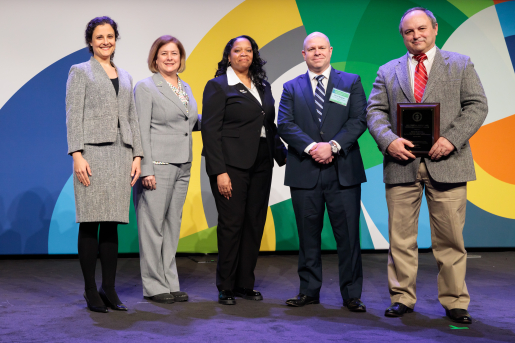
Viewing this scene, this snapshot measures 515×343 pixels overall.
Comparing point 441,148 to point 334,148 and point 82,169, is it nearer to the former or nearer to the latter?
point 334,148

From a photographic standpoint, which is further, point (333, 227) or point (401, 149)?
point (333, 227)

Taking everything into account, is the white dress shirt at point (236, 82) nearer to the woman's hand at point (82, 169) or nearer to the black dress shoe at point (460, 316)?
the woman's hand at point (82, 169)

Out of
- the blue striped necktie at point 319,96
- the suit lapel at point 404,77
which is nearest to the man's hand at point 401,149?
the suit lapel at point 404,77

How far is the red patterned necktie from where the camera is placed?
8.77ft

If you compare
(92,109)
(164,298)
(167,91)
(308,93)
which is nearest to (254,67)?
(308,93)

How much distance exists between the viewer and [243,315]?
2.69m

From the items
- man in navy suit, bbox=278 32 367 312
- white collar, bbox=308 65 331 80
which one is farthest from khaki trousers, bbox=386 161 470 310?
white collar, bbox=308 65 331 80

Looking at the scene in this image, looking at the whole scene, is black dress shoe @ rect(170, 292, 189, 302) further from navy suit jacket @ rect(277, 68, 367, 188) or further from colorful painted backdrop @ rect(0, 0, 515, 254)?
colorful painted backdrop @ rect(0, 0, 515, 254)

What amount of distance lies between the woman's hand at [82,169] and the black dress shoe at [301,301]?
4.61 ft

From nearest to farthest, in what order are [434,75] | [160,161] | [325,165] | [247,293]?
[434,75], [325,165], [160,161], [247,293]

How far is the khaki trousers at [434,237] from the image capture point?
2617mm

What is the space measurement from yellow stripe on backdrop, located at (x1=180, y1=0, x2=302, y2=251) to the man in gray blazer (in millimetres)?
2275

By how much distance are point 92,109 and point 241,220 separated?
3.73 ft

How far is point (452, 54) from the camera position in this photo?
8.89 ft
